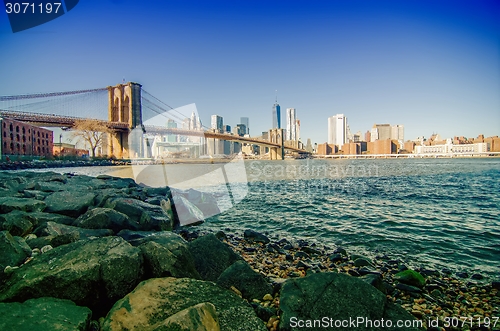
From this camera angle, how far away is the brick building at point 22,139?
37.9 m

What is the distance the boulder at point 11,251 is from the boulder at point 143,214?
2.17 metres

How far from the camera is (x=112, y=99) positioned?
168ft

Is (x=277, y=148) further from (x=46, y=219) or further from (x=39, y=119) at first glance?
(x=46, y=219)

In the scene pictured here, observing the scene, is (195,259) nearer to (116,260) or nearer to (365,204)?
(116,260)

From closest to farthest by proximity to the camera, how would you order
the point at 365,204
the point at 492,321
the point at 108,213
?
the point at 492,321 < the point at 108,213 < the point at 365,204

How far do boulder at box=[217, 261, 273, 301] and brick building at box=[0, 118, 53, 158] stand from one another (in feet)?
142

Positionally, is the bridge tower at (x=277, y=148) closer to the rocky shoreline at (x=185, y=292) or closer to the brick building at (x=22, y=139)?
the brick building at (x=22, y=139)

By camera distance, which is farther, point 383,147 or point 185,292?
point 383,147

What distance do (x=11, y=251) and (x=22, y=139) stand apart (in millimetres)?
55535

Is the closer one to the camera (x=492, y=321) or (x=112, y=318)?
(x=112, y=318)

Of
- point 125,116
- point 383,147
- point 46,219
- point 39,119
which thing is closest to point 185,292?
point 46,219

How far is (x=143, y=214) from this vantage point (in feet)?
17.4

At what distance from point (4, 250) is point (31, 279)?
0.88 metres

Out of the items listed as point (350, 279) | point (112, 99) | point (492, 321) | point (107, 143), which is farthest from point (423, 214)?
point (112, 99)
